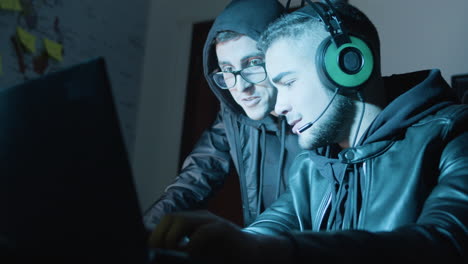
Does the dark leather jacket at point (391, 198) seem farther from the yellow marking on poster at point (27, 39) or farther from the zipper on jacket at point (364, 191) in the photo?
the yellow marking on poster at point (27, 39)

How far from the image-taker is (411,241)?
54cm

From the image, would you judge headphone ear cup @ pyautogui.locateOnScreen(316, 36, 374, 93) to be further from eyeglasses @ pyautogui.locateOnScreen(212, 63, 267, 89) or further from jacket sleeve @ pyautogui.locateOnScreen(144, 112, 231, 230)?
jacket sleeve @ pyautogui.locateOnScreen(144, 112, 231, 230)

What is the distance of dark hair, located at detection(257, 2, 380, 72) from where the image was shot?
3.14ft

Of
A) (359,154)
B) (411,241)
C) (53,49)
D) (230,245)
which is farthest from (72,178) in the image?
(53,49)

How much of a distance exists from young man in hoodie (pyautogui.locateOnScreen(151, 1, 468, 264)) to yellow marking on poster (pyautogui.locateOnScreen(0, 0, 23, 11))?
1331mm

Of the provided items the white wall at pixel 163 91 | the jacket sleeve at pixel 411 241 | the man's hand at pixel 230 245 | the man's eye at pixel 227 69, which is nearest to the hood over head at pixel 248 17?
the man's eye at pixel 227 69

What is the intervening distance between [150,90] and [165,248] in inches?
90.4

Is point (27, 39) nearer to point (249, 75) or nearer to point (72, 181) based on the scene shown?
point (249, 75)

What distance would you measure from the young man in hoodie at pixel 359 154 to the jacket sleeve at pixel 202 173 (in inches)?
18.0

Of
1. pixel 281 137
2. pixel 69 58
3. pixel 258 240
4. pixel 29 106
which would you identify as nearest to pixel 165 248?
pixel 258 240

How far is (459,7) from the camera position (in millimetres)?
1824

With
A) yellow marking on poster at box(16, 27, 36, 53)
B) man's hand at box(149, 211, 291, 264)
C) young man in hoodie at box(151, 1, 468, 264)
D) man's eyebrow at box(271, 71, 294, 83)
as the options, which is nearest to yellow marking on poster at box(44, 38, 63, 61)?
yellow marking on poster at box(16, 27, 36, 53)

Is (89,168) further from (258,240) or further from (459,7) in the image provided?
(459,7)

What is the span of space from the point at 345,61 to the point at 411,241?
1.38ft
